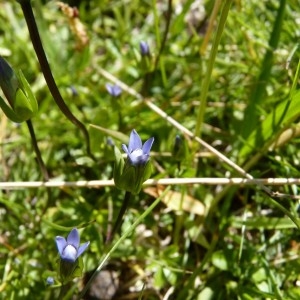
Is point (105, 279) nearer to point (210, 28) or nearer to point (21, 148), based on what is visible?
point (21, 148)

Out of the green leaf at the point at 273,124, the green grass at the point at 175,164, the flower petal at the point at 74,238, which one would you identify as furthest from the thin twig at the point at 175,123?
the flower petal at the point at 74,238

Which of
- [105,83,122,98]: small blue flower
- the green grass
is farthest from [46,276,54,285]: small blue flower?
[105,83,122,98]: small blue flower

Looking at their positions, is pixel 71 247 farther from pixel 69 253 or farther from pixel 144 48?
pixel 144 48

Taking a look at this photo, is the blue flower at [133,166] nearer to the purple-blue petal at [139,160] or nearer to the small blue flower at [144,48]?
the purple-blue petal at [139,160]

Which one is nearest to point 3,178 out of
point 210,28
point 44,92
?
point 44,92

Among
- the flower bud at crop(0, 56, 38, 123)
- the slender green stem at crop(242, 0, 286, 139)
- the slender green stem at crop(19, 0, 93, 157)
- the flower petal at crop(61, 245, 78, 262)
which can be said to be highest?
the slender green stem at crop(19, 0, 93, 157)

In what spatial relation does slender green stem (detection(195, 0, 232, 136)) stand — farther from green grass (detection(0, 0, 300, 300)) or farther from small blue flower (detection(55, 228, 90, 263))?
small blue flower (detection(55, 228, 90, 263))
